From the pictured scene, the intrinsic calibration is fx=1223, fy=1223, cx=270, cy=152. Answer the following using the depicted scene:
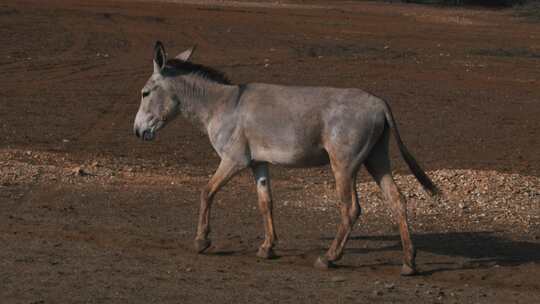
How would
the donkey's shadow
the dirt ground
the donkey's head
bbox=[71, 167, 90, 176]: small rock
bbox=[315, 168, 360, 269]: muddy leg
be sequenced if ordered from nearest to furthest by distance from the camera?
the dirt ground, bbox=[315, 168, 360, 269]: muddy leg, the donkey's shadow, the donkey's head, bbox=[71, 167, 90, 176]: small rock

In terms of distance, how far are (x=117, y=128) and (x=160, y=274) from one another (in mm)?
10683

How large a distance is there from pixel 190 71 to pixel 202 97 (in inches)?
13.8

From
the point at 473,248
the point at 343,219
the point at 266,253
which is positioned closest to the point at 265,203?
the point at 266,253

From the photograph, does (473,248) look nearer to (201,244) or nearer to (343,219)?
(343,219)

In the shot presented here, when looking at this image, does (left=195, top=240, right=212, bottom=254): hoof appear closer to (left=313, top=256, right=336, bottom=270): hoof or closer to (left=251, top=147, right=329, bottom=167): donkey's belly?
(left=251, top=147, right=329, bottom=167): donkey's belly

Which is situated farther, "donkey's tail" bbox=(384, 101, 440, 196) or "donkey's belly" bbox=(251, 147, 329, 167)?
"donkey's belly" bbox=(251, 147, 329, 167)

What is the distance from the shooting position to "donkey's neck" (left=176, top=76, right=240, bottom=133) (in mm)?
12133

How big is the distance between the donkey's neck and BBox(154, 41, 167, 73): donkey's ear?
262 millimetres

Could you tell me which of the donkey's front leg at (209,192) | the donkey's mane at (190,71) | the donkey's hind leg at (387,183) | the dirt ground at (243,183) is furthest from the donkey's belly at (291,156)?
the donkey's mane at (190,71)

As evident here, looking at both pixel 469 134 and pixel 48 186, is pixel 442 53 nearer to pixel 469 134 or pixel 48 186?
pixel 469 134

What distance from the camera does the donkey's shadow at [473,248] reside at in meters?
12.0

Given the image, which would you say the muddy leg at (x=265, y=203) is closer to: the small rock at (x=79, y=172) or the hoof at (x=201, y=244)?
the hoof at (x=201, y=244)

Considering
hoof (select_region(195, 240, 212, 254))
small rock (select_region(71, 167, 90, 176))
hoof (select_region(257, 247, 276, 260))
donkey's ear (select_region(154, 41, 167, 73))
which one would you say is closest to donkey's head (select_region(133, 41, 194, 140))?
donkey's ear (select_region(154, 41, 167, 73))

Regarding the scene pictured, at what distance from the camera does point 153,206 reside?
1433 centimetres
